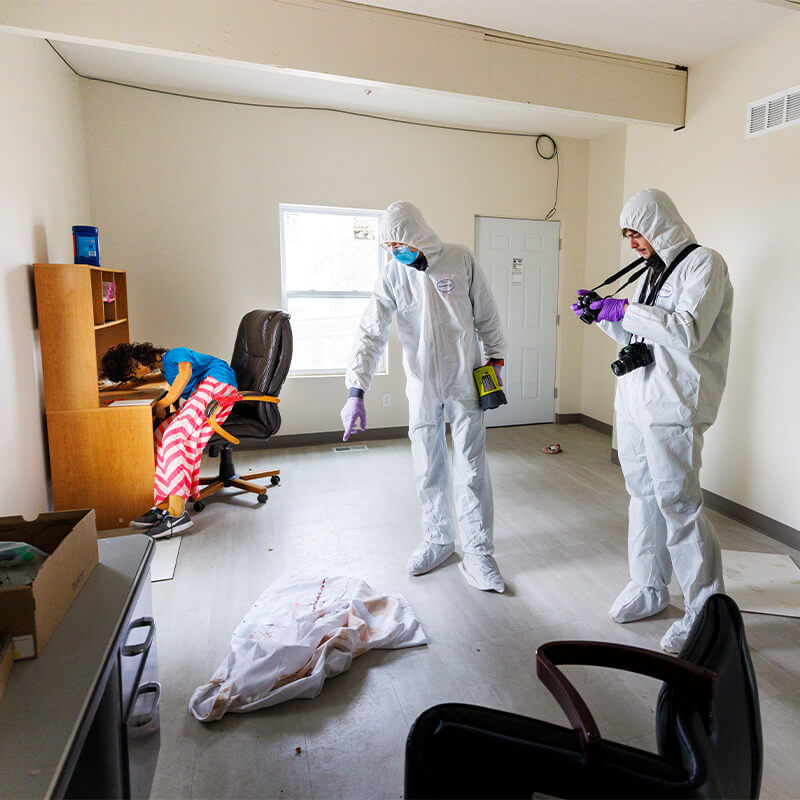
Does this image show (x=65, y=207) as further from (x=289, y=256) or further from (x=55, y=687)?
(x=55, y=687)

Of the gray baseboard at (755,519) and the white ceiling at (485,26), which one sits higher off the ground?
the white ceiling at (485,26)

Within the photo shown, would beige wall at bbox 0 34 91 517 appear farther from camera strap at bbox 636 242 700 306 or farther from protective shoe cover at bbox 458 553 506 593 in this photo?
camera strap at bbox 636 242 700 306

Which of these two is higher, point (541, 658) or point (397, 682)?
point (541, 658)

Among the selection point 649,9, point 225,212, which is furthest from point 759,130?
point 225,212

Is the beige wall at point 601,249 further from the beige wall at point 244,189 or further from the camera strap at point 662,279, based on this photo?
the camera strap at point 662,279

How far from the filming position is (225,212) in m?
4.27

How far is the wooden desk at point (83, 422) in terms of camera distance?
9.28ft

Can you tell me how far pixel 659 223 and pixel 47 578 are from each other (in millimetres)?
2050

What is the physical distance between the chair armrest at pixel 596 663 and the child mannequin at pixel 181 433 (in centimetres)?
244

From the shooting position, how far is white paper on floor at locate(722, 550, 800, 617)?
226 centimetres

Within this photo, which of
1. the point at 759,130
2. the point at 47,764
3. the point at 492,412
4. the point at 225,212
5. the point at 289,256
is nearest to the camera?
the point at 47,764

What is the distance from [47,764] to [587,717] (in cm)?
71

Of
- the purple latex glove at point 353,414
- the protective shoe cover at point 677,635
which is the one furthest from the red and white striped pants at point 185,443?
the protective shoe cover at point 677,635

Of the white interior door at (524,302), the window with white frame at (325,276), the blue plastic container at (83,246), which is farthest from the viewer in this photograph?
the white interior door at (524,302)
